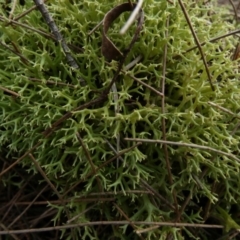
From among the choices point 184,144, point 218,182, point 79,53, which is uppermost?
point 79,53

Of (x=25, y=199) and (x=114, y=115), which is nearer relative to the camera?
(x=114, y=115)

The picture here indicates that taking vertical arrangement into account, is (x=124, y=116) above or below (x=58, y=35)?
below

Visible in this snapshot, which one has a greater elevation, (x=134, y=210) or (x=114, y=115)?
(x=114, y=115)

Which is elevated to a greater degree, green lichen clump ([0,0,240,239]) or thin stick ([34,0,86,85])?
thin stick ([34,0,86,85])

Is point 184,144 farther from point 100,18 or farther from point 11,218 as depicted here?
point 11,218

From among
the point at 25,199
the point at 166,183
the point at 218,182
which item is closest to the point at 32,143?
the point at 25,199

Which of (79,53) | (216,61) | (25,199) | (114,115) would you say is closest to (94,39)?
(79,53)

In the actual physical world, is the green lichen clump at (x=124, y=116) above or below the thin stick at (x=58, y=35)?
below
